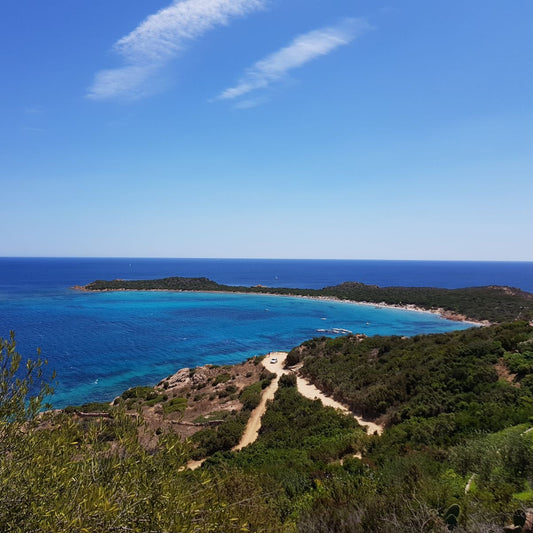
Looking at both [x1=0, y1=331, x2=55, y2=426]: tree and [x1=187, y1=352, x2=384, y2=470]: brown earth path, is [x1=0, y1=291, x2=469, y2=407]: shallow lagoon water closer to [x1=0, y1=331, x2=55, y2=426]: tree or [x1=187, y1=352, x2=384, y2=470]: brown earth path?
[x1=187, y1=352, x2=384, y2=470]: brown earth path

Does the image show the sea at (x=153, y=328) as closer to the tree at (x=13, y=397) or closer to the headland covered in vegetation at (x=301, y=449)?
the headland covered in vegetation at (x=301, y=449)

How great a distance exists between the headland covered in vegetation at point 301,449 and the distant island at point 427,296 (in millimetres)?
40402

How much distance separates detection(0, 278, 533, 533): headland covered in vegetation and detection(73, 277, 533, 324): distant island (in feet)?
133

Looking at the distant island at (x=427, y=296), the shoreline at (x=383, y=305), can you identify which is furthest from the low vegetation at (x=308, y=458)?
the shoreline at (x=383, y=305)

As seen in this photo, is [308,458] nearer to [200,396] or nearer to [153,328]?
[200,396]

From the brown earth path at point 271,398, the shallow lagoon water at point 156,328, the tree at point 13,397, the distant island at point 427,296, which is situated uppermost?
the tree at point 13,397

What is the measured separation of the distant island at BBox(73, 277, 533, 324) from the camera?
73.0 meters

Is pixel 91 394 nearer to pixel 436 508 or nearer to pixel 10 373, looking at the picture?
pixel 10 373

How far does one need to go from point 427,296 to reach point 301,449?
90156 millimetres

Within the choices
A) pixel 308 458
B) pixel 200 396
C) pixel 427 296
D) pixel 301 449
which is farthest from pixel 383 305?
pixel 308 458

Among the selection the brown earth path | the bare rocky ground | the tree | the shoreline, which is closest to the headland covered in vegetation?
the tree

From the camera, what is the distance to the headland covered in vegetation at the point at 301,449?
528 cm

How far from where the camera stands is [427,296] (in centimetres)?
9475

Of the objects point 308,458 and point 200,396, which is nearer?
point 308,458
